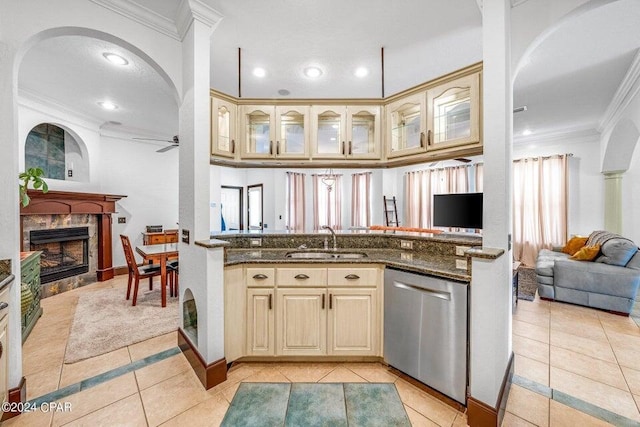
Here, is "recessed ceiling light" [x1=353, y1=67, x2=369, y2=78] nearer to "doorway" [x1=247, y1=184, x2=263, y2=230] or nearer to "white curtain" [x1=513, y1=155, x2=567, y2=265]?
"white curtain" [x1=513, y1=155, x2=567, y2=265]

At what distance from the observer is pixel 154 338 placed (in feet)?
9.24

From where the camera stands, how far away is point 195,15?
2100mm

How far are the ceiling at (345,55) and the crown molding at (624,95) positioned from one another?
0.08m

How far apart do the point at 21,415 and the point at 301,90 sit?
3869mm

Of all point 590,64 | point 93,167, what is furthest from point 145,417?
point 590,64

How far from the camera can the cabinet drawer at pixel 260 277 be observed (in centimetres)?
224

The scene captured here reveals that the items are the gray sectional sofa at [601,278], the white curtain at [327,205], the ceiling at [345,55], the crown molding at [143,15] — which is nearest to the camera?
the crown molding at [143,15]

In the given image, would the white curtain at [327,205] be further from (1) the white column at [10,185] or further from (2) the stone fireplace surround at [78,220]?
(1) the white column at [10,185]

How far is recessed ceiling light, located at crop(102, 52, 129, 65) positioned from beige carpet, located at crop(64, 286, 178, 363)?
2.99m

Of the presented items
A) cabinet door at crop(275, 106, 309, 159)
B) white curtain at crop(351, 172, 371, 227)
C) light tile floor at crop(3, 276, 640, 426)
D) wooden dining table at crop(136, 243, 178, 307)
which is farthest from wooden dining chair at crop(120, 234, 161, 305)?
white curtain at crop(351, 172, 371, 227)

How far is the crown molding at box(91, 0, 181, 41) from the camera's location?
6.62ft

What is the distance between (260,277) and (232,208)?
21.2 ft

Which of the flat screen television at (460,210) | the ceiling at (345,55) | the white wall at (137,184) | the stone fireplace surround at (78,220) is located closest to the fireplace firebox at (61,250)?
the stone fireplace surround at (78,220)

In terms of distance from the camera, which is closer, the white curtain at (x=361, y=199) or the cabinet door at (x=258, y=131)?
the cabinet door at (x=258, y=131)
